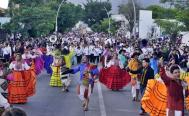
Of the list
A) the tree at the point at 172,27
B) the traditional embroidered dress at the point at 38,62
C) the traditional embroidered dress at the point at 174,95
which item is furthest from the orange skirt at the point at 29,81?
the tree at the point at 172,27

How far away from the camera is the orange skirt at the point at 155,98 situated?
43.1 ft

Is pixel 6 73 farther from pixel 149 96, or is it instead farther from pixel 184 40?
pixel 184 40

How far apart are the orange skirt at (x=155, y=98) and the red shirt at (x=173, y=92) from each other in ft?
10.3

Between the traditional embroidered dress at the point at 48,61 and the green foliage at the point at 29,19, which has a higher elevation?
the green foliage at the point at 29,19

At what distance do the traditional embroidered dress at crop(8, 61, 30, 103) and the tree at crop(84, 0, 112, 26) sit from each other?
105 metres

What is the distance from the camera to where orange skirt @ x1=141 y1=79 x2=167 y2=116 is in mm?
13125

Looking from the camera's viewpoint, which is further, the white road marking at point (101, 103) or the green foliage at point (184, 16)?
the green foliage at point (184, 16)

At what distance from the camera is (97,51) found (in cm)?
3772

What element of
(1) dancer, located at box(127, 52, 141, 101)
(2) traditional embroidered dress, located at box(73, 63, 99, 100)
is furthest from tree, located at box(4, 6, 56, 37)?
(2) traditional embroidered dress, located at box(73, 63, 99, 100)

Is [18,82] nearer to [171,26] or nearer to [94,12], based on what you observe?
[171,26]

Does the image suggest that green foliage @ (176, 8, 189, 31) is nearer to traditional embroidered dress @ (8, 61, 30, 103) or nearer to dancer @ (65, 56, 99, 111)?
traditional embroidered dress @ (8, 61, 30, 103)

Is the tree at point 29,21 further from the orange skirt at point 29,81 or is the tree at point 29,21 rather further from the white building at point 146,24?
the orange skirt at point 29,81

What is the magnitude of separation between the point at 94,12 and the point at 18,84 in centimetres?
10749

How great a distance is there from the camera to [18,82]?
55.1 ft
